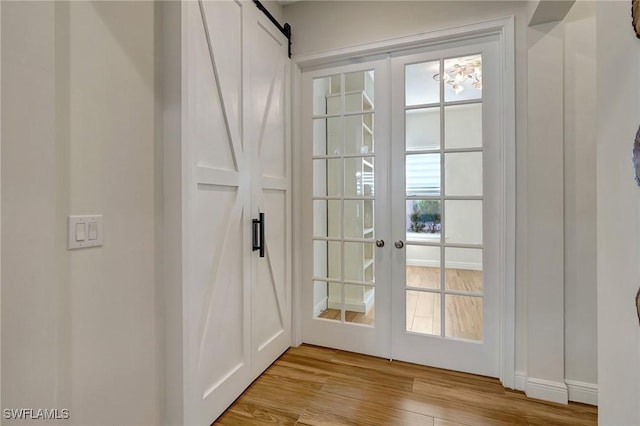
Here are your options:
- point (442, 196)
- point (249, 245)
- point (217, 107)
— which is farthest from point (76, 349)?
point (442, 196)

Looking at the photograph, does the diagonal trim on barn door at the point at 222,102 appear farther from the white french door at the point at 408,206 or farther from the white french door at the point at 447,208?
the white french door at the point at 447,208

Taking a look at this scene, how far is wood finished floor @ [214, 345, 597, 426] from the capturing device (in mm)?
1709

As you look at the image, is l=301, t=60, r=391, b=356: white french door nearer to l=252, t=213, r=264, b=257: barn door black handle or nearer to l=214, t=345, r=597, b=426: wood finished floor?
l=214, t=345, r=597, b=426: wood finished floor

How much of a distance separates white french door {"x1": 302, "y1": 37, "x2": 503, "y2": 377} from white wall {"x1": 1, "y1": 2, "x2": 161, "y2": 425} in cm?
145

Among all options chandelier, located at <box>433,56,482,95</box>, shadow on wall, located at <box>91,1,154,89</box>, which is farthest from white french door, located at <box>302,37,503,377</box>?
shadow on wall, located at <box>91,1,154,89</box>

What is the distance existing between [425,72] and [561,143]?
1.04m

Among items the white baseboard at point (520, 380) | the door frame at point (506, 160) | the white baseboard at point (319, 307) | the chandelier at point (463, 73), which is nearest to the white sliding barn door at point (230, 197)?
the white baseboard at point (319, 307)

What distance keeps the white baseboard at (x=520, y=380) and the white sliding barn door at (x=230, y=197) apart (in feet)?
5.58

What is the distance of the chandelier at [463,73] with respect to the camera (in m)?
2.13

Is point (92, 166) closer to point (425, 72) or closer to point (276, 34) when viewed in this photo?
point (276, 34)

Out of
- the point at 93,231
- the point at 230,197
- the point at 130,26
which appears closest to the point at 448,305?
the point at 230,197

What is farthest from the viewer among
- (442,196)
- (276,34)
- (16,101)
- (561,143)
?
(276,34)

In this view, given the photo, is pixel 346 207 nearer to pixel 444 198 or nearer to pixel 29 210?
pixel 444 198

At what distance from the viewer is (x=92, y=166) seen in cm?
117
